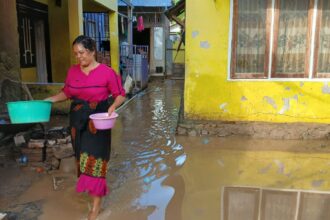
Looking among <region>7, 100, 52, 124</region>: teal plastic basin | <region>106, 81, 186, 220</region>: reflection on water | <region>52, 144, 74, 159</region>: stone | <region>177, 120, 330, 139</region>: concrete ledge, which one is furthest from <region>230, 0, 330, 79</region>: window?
<region>7, 100, 52, 124</region>: teal plastic basin

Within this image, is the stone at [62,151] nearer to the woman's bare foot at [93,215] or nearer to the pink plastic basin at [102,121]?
the woman's bare foot at [93,215]

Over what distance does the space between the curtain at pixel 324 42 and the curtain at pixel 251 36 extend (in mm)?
990

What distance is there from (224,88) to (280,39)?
1.31m

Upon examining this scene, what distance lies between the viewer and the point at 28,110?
330 cm

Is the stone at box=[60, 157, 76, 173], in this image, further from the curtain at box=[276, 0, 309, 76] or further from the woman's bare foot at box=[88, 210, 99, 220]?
the curtain at box=[276, 0, 309, 76]

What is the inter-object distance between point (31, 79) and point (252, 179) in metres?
6.77

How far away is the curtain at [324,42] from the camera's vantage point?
6.18 m

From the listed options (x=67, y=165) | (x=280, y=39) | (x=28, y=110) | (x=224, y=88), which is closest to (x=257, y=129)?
(x=224, y=88)

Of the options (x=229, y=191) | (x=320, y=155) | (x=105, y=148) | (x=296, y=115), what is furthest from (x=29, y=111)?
(x=296, y=115)

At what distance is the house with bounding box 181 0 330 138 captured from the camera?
627cm

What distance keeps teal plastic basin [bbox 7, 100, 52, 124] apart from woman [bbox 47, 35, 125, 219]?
0.30 m

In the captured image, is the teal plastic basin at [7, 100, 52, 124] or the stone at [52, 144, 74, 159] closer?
the teal plastic basin at [7, 100, 52, 124]

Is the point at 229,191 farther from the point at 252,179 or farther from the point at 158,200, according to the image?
the point at 158,200

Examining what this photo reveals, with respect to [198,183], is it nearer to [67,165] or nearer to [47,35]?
[67,165]
